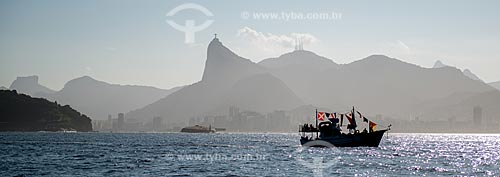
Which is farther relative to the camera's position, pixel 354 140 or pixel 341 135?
pixel 354 140

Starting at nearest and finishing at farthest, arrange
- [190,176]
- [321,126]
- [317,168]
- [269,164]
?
[190,176] < [317,168] < [269,164] < [321,126]

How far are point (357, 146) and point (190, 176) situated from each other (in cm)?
9333

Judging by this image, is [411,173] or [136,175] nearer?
[136,175]

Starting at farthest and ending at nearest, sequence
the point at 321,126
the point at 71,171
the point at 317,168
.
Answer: the point at 321,126, the point at 317,168, the point at 71,171

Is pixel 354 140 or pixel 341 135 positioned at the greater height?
pixel 341 135

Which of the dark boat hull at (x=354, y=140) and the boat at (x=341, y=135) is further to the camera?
the dark boat hull at (x=354, y=140)

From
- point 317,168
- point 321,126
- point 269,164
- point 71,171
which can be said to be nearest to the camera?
point 71,171

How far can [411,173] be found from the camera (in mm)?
93375

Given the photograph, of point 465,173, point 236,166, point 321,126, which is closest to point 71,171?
point 236,166

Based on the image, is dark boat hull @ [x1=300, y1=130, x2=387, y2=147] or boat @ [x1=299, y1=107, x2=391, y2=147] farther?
dark boat hull @ [x1=300, y1=130, x2=387, y2=147]

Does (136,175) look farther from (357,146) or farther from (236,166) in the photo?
(357,146)

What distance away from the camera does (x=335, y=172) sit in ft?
304

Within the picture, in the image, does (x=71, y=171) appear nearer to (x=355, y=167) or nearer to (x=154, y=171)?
(x=154, y=171)

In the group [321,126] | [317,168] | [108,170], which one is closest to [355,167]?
[317,168]
